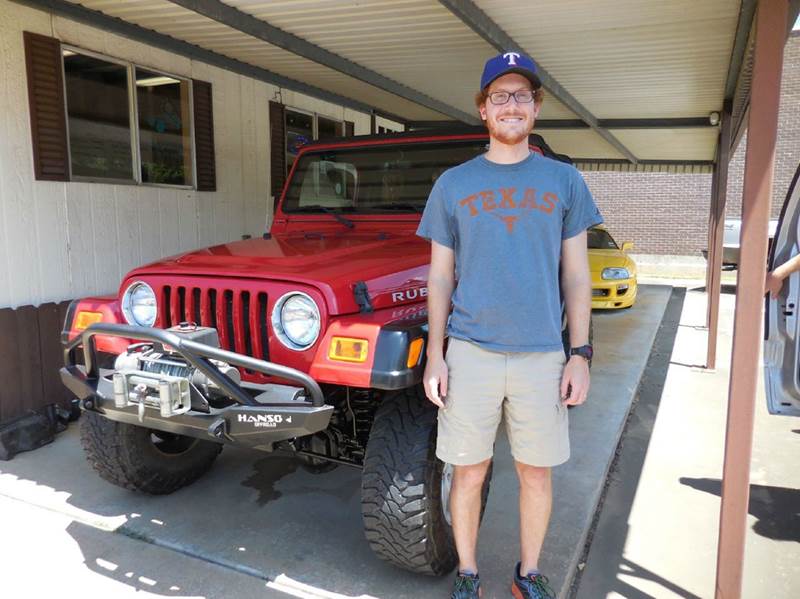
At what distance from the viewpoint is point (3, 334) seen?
13.4 ft

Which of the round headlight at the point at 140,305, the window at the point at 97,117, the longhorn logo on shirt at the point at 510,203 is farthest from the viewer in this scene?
the window at the point at 97,117

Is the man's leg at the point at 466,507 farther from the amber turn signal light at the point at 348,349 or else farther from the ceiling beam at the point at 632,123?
the ceiling beam at the point at 632,123

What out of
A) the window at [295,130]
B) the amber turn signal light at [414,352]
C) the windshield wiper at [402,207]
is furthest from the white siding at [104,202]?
the amber turn signal light at [414,352]

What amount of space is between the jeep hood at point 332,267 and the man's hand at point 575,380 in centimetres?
81

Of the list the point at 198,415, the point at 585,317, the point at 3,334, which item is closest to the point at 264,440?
the point at 198,415

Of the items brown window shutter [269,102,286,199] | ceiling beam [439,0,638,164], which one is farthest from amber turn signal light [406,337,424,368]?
brown window shutter [269,102,286,199]

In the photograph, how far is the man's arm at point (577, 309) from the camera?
2.16m

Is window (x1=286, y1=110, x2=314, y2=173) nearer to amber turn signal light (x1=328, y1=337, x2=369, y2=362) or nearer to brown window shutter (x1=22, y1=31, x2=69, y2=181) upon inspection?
brown window shutter (x1=22, y1=31, x2=69, y2=181)

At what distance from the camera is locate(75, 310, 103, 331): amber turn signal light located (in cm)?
287

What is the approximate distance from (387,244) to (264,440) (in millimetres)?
1308

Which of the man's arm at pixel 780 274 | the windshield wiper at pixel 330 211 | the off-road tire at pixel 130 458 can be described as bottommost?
the off-road tire at pixel 130 458

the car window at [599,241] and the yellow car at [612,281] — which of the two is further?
the car window at [599,241]

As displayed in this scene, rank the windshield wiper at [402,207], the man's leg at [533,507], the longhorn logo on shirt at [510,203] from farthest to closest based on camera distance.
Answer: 1. the windshield wiper at [402,207]
2. the man's leg at [533,507]
3. the longhorn logo on shirt at [510,203]

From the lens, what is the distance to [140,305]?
282 centimetres
